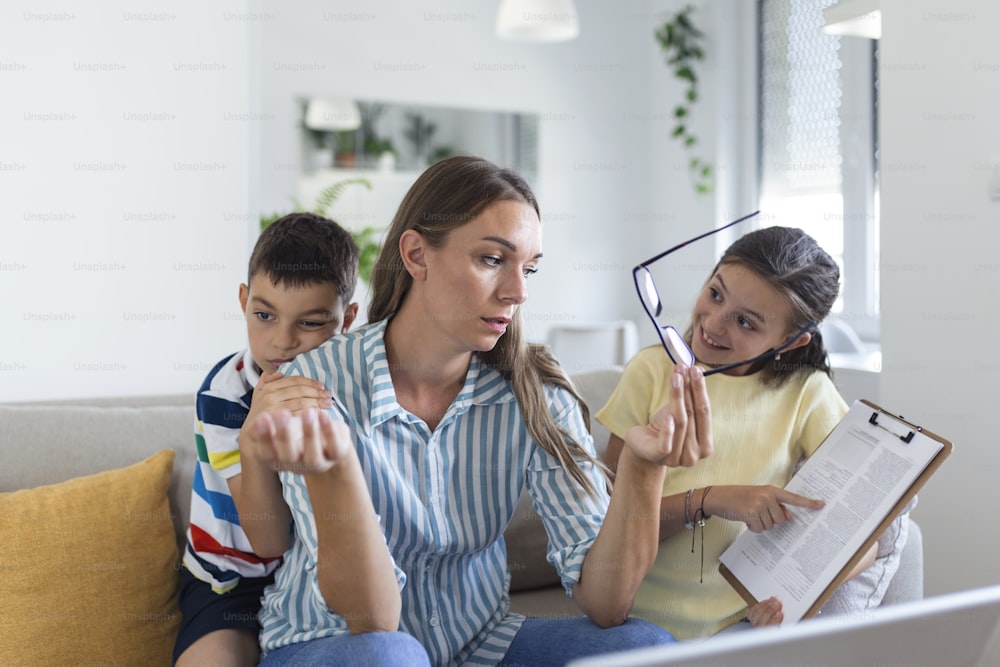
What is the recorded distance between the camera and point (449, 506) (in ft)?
4.26

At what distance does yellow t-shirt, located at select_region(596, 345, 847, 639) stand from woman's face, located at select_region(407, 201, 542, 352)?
14.6 inches

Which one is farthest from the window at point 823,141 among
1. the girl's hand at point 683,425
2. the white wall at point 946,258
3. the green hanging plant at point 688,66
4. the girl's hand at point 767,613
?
the girl's hand at point 683,425

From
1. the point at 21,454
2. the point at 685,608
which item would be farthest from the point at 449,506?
the point at 21,454

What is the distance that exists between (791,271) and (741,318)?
112 mm

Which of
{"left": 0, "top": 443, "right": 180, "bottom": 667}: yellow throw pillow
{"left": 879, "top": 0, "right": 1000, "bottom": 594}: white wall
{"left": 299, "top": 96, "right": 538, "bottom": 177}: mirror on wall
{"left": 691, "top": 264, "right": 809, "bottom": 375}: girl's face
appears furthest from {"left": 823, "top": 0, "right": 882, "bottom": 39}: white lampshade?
{"left": 299, "top": 96, "right": 538, "bottom": 177}: mirror on wall

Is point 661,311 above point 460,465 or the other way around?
above

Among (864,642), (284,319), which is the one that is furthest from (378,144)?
(864,642)

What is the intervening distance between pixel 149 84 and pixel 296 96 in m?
2.50

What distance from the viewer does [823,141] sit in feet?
12.8

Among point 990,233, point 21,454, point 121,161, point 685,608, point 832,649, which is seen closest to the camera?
point 832,649

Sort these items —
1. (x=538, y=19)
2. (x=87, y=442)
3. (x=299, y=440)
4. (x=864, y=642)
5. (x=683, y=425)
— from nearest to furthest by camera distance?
(x=864, y=642)
(x=299, y=440)
(x=683, y=425)
(x=87, y=442)
(x=538, y=19)

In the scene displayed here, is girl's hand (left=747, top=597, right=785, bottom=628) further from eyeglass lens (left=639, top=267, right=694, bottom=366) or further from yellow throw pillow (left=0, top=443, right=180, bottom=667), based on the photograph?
yellow throw pillow (left=0, top=443, right=180, bottom=667)

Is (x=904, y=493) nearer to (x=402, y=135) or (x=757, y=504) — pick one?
(x=757, y=504)

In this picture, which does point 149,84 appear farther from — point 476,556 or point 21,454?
point 476,556
